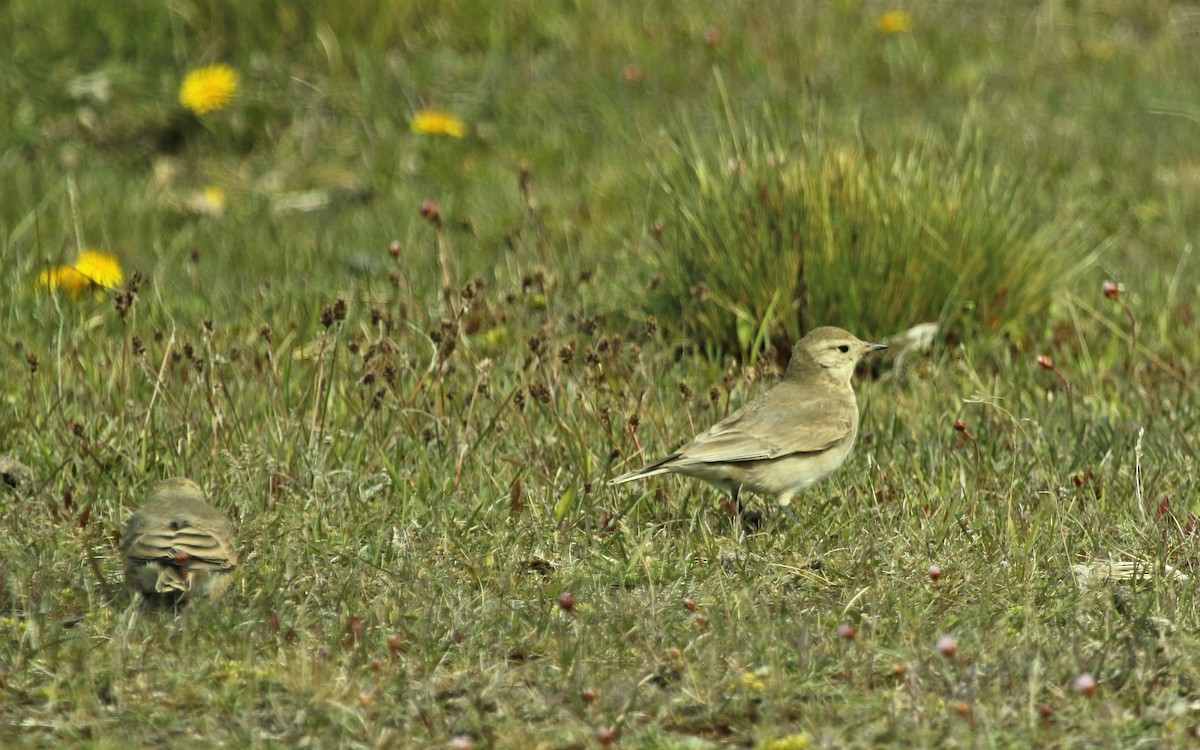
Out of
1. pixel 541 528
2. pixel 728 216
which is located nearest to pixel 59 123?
pixel 728 216

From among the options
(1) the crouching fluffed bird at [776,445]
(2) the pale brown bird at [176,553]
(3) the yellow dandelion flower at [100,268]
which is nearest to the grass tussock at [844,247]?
(1) the crouching fluffed bird at [776,445]

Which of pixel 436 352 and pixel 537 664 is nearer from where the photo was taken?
pixel 537 664

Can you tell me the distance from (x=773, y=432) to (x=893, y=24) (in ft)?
24.7

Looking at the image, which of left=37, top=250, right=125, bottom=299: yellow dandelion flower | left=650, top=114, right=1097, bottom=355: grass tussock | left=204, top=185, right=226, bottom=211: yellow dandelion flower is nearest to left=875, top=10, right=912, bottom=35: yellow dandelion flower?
left=650, top=114, right=1097, bottom=355: grass tussock

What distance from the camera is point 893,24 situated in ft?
40.0

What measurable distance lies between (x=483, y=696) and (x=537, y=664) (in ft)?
0.90

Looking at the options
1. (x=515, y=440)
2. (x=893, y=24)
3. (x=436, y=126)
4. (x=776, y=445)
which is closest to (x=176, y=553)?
(x=515, y=440)

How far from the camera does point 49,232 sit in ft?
30.7

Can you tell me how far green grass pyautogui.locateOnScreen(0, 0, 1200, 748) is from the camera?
13.1 feet

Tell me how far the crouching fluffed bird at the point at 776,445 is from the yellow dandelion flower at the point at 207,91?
6001 millimetres

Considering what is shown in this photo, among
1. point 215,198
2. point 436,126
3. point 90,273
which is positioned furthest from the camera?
point 436,126

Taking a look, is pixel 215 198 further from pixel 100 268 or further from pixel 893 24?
pixel 893 24

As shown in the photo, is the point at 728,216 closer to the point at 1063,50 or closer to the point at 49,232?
the point at 49,232

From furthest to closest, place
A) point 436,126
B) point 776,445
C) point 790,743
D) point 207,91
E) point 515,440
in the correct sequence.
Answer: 1. point 207,91
2. point 436,126
3. point 515,440
4. point 776,445
5. point 790,743
